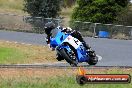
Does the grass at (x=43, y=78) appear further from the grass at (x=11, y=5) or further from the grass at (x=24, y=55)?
the grass at (x=11, y=5)

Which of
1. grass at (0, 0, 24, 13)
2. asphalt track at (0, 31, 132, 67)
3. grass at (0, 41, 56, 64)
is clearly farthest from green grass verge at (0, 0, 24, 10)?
grass at (0, 41, 56, 64)

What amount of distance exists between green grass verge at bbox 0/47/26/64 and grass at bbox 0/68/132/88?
1007 cm

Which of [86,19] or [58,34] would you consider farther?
[86,19]

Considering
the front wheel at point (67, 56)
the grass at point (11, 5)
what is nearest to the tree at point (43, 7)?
the grass at point (11, 5)

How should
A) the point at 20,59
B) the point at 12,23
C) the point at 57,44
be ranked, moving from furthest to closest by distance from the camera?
the point at 12,23, the point at 20,59, the point at 57,44

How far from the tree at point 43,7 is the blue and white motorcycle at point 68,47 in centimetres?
4038

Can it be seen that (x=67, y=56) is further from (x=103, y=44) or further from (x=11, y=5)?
(x=11, y=5)

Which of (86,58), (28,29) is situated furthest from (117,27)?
(86,58)

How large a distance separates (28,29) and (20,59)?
65.1 ft

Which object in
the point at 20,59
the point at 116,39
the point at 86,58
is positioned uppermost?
the point at 86,58

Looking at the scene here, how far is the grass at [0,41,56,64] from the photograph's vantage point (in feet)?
81.4

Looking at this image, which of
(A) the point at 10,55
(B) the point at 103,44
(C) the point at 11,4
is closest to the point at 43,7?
(B) the point at 103,44

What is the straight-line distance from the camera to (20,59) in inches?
1003

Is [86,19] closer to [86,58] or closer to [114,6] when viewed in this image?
[114,6]
